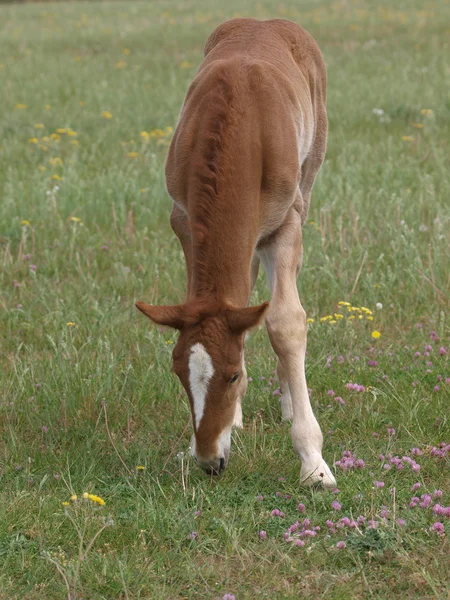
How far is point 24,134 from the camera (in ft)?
33.2

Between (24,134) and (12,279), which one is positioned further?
(24,134)

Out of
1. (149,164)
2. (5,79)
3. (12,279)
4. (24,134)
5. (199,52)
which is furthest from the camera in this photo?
(199,52)

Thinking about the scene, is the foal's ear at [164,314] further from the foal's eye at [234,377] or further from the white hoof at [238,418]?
the white hoof at [238,418]

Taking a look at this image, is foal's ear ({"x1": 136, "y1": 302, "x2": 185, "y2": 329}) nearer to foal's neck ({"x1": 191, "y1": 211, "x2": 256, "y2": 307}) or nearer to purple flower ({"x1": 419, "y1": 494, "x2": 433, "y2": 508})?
foal's neck ({"x1": 191, "y1": 211, "x2": 256, "y2": 307})

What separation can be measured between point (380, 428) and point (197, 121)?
1.58 metres

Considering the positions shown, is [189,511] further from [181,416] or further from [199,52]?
[199,52]

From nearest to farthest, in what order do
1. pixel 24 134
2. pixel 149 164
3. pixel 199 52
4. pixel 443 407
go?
pixel 443 407
pixel 149 164
pixel 24 134
pixel 199 52

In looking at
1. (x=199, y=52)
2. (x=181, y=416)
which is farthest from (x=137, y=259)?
(x=199, y=52)

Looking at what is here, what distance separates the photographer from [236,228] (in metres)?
3.77

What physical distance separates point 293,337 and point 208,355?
721 millimetres

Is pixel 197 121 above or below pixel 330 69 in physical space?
above

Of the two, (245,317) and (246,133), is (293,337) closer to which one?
(245,317)

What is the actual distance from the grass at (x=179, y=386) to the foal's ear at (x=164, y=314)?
63 centimetres

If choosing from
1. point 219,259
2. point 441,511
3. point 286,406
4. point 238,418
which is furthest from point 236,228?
point 441,511
